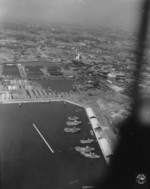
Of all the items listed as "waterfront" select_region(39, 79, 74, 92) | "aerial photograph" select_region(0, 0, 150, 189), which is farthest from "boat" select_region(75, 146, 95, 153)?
"waterfront" select_region(39, 79, 74, 92)

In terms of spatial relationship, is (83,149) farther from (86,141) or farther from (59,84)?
(59,84)

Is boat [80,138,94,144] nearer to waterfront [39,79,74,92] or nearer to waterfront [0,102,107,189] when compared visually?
waterfront [0,102,107,189]

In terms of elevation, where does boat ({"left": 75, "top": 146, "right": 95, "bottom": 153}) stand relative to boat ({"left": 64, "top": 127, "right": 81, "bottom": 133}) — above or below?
below

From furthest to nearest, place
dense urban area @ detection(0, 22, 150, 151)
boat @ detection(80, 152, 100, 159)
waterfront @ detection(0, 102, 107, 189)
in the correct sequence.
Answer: dense urban area @ detection(0, 22, 150, 151) → boat @ detection(80, 152, 100, 159) → waterfront @ detection(0, 102, 107, 189)

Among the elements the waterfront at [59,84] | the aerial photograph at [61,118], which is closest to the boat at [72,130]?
the aerial photograph at [61,118]

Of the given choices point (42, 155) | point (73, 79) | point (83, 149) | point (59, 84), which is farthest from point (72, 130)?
point (73, 79)

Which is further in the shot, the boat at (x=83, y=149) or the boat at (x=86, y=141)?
the boat at (x=86, y=141)

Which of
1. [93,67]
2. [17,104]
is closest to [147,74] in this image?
[93,67]

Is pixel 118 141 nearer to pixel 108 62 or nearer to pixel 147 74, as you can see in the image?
pixel 147 74

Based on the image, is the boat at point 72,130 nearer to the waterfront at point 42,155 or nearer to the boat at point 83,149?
the waterfront at point 42,155
